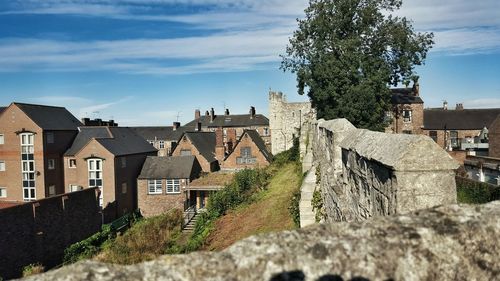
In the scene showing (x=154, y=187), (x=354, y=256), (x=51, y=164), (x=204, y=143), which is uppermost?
(x=204, y=143)

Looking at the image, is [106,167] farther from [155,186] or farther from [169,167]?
[169,167]

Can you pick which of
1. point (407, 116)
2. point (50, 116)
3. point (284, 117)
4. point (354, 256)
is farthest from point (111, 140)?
point (354, 256)

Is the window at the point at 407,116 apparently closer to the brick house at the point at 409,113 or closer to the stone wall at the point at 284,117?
the brick house at the point at 409,113

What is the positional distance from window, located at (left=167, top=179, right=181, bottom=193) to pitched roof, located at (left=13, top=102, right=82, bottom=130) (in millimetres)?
11822

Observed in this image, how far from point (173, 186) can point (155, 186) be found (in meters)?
1.97

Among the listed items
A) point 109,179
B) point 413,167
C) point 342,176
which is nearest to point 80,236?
point 109,179

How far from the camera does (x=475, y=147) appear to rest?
39.2 m

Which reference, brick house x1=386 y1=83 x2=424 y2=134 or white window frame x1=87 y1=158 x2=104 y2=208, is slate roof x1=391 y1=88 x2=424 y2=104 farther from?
white window frame x1=87 y1=158 x2=104 y2=208

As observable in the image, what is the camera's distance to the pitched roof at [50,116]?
38.5 m

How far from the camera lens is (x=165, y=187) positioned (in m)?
40.5

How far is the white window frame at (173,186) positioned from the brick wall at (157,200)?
0.30 metres

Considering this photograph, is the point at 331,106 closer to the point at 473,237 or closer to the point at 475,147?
the point at 475,147

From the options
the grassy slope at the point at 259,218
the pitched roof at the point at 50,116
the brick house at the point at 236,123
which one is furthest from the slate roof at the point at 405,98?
the pitched roof at the point at 50,116

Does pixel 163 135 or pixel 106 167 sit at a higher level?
pixel 163 135
